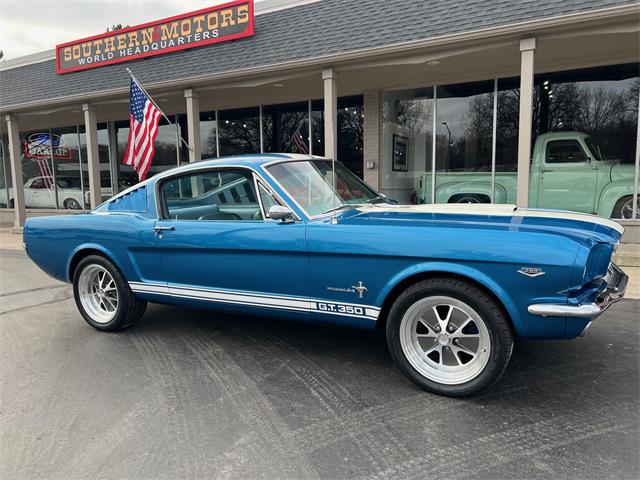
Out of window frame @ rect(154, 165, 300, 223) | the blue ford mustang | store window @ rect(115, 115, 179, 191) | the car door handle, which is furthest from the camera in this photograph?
store window @ rect(115, 115, 179, 191)

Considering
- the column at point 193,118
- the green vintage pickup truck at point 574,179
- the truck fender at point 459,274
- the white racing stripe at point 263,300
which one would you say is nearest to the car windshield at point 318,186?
the white racing stripe at point 263,300

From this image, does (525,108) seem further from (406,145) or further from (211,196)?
(211,196)

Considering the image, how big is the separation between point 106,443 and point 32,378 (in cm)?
138

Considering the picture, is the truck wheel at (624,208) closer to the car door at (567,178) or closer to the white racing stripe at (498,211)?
the car door at (567,178)

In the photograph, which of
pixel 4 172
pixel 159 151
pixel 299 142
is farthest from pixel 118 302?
pixel 4 172

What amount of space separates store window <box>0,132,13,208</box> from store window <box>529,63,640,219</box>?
18.2 m

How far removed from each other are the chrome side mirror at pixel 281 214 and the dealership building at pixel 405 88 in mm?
4065

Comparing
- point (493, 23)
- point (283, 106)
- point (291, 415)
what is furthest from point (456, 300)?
point (283, 106)

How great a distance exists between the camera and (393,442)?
2545 millimetres

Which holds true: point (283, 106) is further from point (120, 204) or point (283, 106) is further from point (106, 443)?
point (106, 443)

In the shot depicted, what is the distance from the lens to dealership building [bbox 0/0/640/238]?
24.0 feet

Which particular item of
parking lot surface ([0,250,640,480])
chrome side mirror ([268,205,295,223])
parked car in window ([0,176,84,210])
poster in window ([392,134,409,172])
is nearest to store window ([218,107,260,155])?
poster in window ([392,134,409,172])

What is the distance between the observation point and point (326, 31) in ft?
28.2

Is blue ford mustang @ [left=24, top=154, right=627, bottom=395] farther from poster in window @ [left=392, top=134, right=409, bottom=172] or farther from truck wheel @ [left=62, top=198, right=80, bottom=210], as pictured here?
truck wheel @ [left=62, top=198, right=80, bottom=210]
